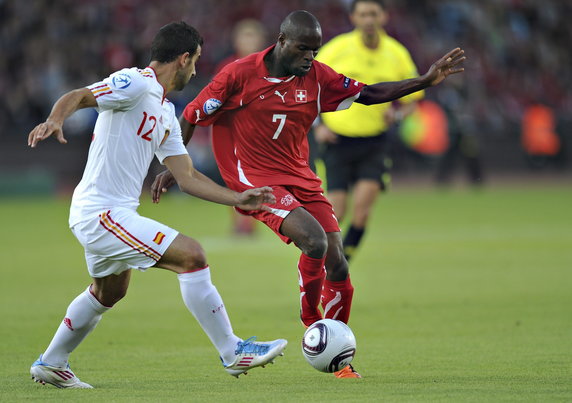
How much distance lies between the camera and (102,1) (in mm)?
28859

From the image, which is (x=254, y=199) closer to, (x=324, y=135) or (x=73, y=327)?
(x=73, y=327)

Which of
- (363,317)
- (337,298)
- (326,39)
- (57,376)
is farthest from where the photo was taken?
(326,39)

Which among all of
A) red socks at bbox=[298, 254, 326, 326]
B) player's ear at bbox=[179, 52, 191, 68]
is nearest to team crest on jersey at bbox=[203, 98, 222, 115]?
player's ear at bbox=[179, 52, 191, 68]

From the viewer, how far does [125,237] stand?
6.19 m

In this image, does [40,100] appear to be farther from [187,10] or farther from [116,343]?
[116,343]

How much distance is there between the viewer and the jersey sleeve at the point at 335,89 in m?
7.50

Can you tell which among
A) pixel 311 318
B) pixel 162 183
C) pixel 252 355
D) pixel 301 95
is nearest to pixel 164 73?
pixel 162 183

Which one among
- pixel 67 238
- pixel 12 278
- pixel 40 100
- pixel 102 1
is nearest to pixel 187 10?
pixel 102 1

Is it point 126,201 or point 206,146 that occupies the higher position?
point 126,201

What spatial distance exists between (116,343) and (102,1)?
21636 mm

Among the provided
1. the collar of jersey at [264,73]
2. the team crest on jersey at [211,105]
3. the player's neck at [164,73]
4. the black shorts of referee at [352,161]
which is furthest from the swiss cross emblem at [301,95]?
the black shorts of referee at [352,161]

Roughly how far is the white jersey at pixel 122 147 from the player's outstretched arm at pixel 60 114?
7.4 inches

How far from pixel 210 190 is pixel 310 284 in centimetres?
125

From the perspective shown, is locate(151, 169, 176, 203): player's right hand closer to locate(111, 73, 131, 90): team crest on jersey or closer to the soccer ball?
locate(111, 73, 131, 90): team crest on jersey
